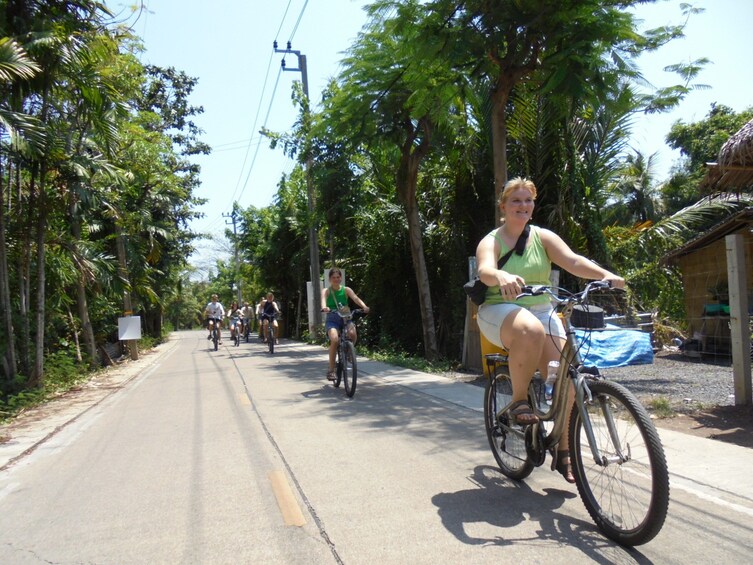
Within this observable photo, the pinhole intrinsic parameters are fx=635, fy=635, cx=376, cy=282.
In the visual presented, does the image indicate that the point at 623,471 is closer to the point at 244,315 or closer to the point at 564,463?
the point at 564,463

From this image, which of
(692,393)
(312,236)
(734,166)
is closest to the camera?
(734,166)

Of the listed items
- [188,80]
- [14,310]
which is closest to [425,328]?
[14,310]

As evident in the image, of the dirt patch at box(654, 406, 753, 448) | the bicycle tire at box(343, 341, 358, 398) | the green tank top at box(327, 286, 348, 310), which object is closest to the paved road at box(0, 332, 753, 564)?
the dirt patch at box(654, 406, 753, 448)

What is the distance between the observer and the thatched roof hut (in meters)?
6.60

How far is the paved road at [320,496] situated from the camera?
3613 millimetres

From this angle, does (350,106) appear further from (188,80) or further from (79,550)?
(188,80)

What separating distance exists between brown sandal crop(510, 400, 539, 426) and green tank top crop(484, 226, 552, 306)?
0.65 metres

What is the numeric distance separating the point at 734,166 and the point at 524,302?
4036mm

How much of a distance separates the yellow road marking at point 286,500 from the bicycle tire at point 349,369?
12.6 ft

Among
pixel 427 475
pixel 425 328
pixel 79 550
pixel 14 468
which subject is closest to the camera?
pixel 79 550

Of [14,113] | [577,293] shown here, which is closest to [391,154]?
[14,113]

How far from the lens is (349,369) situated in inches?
368

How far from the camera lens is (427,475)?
5.01 metres

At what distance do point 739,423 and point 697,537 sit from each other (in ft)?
10.8
